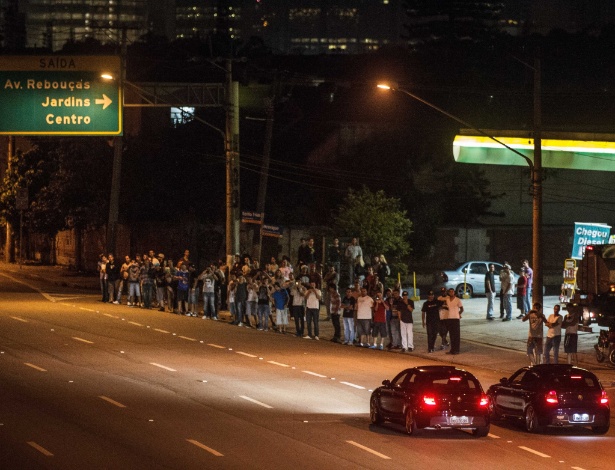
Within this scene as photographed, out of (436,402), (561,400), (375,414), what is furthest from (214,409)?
(561,400)

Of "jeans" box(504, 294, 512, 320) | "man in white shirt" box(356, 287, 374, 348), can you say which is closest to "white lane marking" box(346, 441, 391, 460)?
"man in white shirt" box(356, 287, 374, 348)

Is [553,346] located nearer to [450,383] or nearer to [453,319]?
[453,319]

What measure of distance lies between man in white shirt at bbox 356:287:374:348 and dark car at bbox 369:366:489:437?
42.8 ft

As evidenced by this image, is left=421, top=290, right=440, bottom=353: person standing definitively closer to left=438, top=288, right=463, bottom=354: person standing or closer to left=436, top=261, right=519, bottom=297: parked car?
left=438, top=288, right=463, bottom=354: person standing

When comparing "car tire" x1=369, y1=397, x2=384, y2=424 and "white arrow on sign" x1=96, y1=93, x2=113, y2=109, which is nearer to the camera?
"car tire" x1=369, y1=397, x2=384, y2=424

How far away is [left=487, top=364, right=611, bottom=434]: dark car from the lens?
19812 millimetres

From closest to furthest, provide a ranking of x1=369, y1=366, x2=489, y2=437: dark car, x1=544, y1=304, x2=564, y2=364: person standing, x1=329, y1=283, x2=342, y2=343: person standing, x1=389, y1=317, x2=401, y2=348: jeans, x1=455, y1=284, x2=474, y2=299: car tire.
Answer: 1. x1=369, y1=366, x2=489, y2=437: dark car
2. x1=544, y1=304, x2=564, y2=364: person standing
3. x1=389, y1=317, x2=401, y2=348: jeans
4. x1=329, y1=283, x2=342, y2=343: person standing
5. x1=455, y1=284, x2=474, y2=299: car tire

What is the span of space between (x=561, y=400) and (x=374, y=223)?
25.9 metres

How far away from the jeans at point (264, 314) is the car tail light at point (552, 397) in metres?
17.2

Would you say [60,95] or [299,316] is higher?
[60,95]

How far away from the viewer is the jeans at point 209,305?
38875mm

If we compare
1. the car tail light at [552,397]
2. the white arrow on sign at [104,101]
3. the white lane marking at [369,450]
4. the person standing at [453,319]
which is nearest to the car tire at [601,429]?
the car tail light at [552,397]

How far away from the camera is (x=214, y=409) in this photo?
2098 centimetres

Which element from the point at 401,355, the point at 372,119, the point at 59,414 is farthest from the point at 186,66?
the point at 59,414
